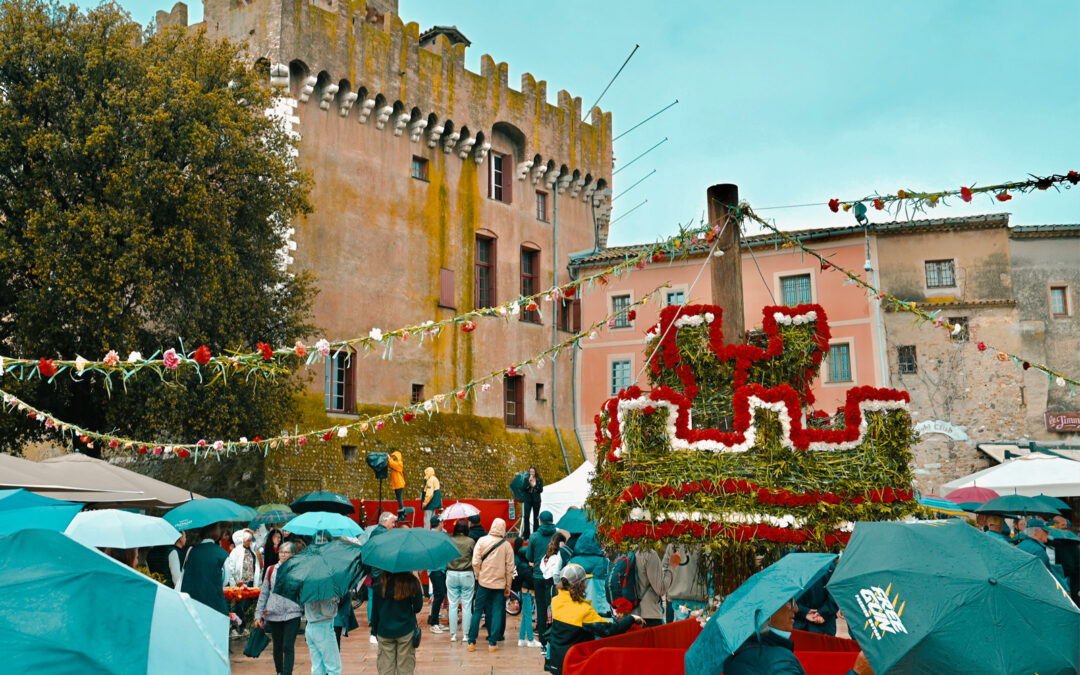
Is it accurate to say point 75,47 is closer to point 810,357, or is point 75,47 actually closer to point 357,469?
point 357,469

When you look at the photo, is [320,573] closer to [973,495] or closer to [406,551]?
[406,551]

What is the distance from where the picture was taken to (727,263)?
10586mm

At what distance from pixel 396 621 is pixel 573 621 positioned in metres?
1.61

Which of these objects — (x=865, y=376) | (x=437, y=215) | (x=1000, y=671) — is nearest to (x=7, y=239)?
(x=437, y=215)

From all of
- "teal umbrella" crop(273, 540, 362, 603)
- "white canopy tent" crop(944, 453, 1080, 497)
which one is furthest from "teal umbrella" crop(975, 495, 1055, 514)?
"teal umbrella" crop(273, 540, 362, 603)

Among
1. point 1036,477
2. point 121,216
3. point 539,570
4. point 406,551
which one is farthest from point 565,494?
point 406,551

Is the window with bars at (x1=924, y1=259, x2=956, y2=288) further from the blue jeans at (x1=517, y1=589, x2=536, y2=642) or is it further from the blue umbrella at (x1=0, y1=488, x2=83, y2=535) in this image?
the blue umbrella at (x1=0, y1=488, x2=83, y2=535)

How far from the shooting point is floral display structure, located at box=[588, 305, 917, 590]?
848 centimetres

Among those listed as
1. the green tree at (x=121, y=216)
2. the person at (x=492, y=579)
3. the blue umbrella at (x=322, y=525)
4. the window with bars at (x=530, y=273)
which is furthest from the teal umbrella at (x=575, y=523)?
the window with bars at (x=530, y=273)

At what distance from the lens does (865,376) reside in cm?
3127

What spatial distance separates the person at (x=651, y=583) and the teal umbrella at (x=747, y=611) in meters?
5.19

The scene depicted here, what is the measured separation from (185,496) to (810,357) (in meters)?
9.75

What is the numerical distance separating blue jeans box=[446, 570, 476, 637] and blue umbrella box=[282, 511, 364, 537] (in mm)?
1434

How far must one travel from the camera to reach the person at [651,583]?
10.5 meters
